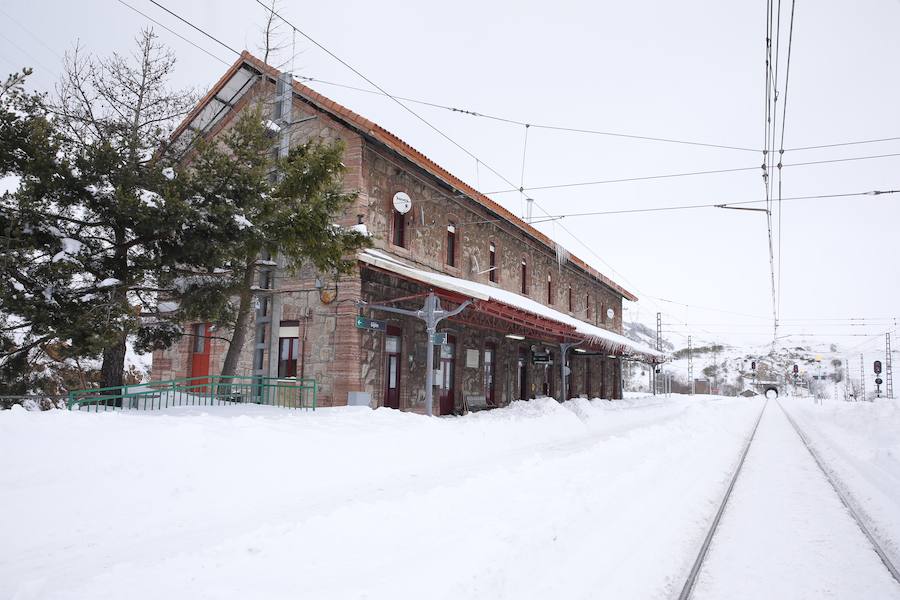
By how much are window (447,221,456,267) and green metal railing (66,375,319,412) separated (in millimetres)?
7164

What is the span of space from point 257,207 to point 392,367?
6.90 m

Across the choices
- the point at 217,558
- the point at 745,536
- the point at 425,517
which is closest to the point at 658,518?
the point at 745,536

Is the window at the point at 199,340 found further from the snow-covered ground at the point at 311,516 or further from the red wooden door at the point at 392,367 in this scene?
the snow-covered ground at the point at 311,516

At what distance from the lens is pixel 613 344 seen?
2308cm

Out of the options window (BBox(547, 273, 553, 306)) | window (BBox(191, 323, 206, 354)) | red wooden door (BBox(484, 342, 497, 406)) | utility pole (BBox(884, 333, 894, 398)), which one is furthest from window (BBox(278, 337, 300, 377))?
utility pole (BBox(884, 333, 894, 398))

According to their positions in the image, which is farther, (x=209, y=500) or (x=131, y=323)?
(x=131, y=323)

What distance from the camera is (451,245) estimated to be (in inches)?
756

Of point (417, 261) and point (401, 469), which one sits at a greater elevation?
point (417, 261)

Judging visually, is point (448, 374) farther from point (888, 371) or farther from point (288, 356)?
point (888, 371)

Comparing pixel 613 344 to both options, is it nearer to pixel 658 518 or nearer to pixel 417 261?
pixel 417 261

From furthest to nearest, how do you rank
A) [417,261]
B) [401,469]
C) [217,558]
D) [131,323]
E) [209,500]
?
1. [417,261]
2. [131,323]
3. [401,469]
4. [209,500]
5. [217,558]

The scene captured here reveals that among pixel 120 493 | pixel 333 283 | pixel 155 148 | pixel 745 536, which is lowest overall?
pixel 745 536

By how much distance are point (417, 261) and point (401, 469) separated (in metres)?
9.29

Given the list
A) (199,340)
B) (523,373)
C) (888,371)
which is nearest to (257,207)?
(199,340)
